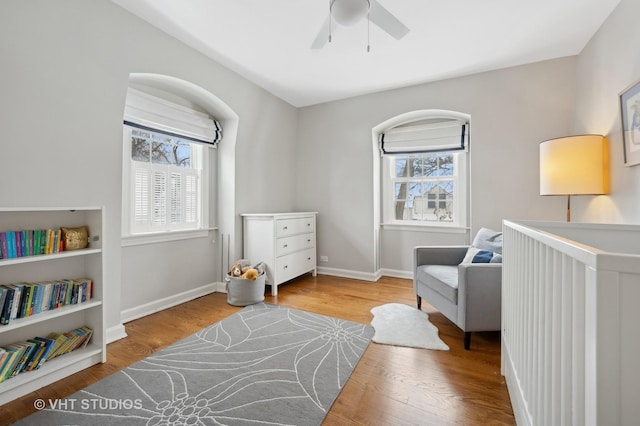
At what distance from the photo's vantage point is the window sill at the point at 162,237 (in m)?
2.49

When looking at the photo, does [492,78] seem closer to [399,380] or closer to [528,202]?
[528,202]

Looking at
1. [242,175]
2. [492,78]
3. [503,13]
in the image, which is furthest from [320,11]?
[492,78]

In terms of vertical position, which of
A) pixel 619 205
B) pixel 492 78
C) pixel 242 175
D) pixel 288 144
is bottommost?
pixel 619 205

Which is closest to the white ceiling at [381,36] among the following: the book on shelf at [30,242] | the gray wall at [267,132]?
the gray wall at [267,132]

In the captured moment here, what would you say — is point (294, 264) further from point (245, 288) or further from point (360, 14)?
point (360, 14)

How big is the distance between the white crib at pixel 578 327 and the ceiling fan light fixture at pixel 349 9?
5.13ft

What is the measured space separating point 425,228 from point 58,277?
12.4 feet

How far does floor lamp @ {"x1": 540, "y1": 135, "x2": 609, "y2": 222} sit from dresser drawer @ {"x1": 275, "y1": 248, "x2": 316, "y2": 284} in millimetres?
2686

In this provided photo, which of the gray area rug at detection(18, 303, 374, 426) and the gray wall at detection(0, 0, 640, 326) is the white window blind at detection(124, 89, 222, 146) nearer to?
the gray wall at detection(0, 0, 640, 326)

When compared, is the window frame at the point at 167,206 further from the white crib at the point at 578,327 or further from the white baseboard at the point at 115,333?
the white crib at the point at 578,327

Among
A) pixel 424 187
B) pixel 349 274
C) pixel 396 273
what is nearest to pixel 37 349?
pixel 349 274

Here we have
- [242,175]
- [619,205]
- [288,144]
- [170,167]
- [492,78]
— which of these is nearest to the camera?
[619,205]

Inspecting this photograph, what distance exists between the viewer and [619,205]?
205 cm

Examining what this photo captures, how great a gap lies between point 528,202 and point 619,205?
968 millimetres
